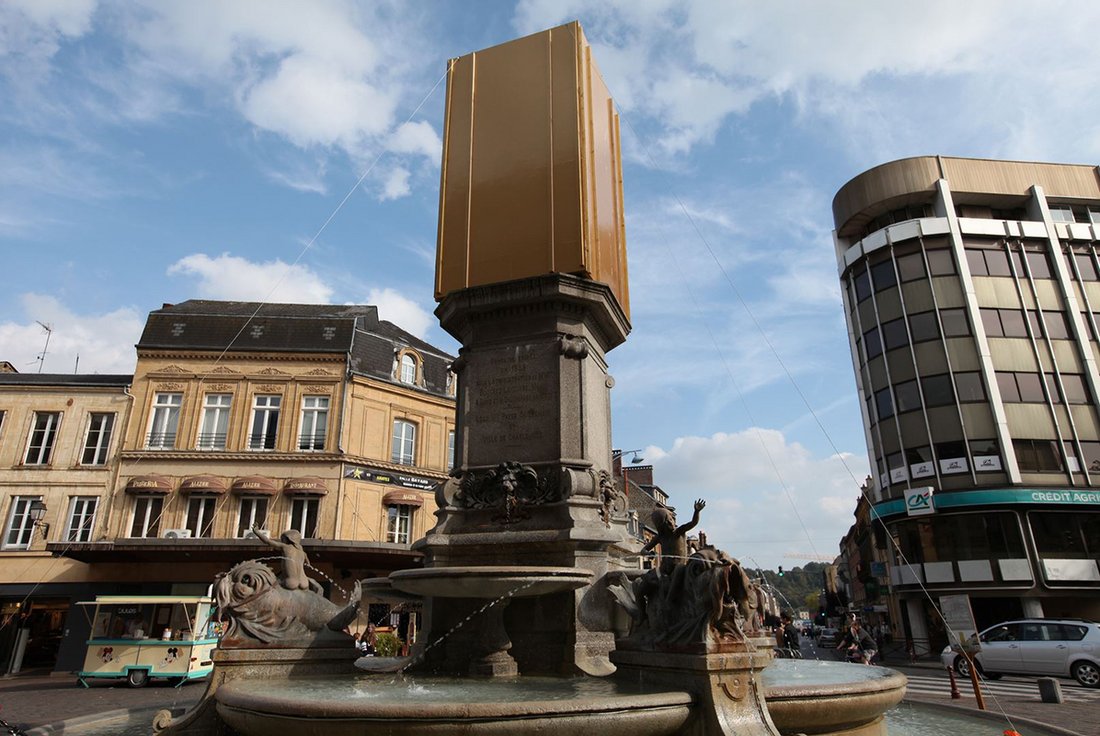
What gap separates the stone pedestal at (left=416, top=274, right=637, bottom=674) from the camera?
25.9 ft

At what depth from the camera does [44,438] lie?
97.8ft

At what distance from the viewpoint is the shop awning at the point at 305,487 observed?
94.0 ft

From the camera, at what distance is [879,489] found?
3762cm

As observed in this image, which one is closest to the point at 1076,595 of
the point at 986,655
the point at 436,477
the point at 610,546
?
the point at 986,655

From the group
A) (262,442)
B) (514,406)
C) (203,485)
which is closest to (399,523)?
(262,442)

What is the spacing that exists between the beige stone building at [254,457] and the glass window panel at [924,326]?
24636 mm

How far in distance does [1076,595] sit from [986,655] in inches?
631

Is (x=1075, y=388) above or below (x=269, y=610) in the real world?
above

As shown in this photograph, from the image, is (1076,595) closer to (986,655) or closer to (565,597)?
(986,655)

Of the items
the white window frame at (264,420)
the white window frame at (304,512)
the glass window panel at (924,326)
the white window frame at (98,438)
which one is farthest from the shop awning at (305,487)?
the glass window panel at (924,326)

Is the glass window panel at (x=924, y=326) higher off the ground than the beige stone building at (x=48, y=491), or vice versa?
the glass window panel at (x=924, y=326)

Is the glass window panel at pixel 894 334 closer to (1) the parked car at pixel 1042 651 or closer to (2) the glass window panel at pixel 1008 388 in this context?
(2) the glass window panel at pixel 1008 388

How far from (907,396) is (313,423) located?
2976 centimetres

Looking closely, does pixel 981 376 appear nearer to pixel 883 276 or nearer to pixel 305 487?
pixel 883 276
